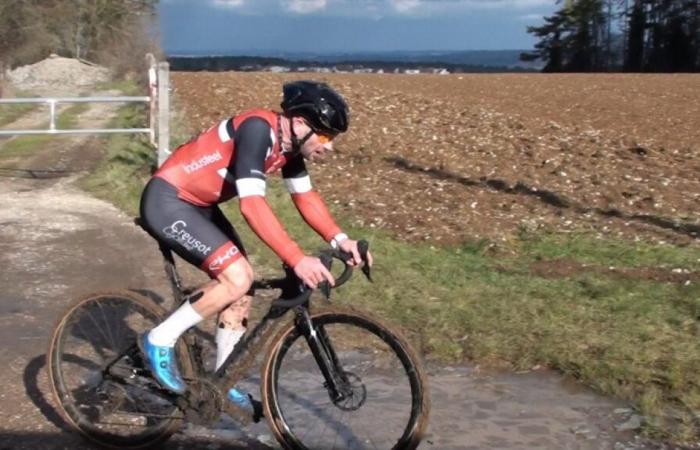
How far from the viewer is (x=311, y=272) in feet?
14.8

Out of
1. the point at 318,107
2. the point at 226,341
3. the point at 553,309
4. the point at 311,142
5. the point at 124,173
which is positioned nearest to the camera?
the point at 318,107

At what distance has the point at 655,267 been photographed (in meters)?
8.66

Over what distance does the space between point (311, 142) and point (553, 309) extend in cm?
318

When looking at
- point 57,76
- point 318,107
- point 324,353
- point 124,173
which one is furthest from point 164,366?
point 57,76

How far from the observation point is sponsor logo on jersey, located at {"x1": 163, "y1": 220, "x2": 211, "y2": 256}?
15.9 feet

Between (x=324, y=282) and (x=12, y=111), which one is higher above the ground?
(x=324, y=282)

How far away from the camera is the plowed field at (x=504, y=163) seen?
1095 centimetres

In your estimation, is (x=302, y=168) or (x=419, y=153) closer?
(x=302, y=168)

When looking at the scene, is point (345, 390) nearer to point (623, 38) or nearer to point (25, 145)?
point (25, 145)

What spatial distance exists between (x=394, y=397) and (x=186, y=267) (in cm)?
412

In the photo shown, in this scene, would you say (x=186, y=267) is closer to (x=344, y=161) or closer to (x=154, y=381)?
(x=154, y=381)

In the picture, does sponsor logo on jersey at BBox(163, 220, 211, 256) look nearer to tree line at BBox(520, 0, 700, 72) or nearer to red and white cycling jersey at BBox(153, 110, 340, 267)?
red and white cycling jersey at BBox(153, 110, 340, 267)

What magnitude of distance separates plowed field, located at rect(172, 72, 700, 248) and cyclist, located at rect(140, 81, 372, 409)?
5218 millimetres

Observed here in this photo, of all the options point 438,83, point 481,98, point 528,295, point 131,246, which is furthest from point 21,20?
point 528,295
